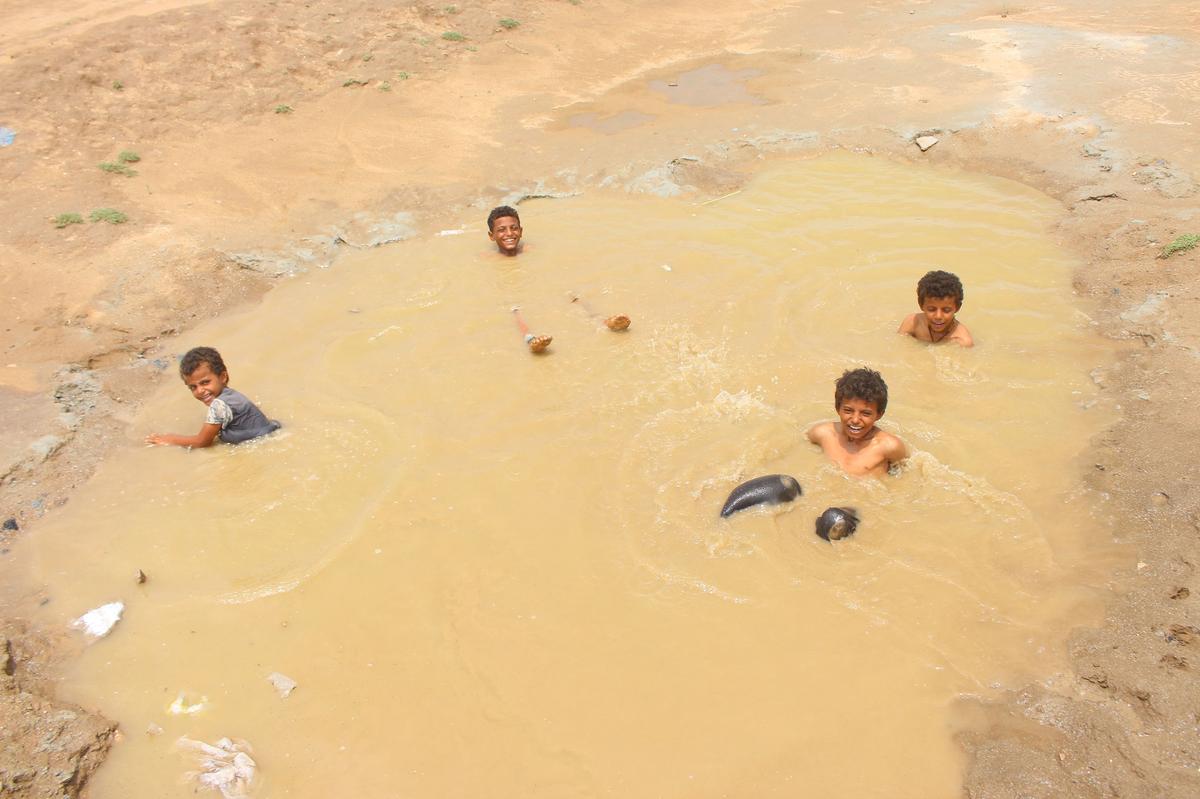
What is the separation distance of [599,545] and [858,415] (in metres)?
1.59

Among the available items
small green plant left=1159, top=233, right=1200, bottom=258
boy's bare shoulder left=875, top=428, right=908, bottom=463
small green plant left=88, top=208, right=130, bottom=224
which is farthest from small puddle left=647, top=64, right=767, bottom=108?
boy's bare shoulder left=875, top=428, right=908, bottom=463

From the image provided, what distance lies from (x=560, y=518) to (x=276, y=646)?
1.55m

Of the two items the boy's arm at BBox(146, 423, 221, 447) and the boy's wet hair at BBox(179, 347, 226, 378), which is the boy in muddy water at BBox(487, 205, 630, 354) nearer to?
the boy's wet hair at BBox(179, 347, 226, 378)

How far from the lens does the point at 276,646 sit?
12.0 ft

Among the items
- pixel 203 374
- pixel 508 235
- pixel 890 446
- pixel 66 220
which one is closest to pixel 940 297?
pixel 890 446


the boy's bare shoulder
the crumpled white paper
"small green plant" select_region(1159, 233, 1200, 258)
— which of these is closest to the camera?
the crumpled white paper

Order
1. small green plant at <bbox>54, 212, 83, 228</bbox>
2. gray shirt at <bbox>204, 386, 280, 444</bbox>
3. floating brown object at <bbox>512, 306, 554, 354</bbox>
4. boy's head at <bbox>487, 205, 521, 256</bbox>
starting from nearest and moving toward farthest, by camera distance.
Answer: gray shirt at <bbox>204, 386, 280, 444</bbox> < floating brown object at <bbox>512, 306, 554, 354</bbox> < boy's head at <bbox>487, 205, 521, 256</bbox> < small green plant at <bbox>54, 212, 83, 228</bbox>

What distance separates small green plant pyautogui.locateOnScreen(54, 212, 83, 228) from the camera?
730cm

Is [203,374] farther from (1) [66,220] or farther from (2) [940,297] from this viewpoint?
(2) [940,297]

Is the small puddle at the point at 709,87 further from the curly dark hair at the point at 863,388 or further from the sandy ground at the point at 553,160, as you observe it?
the curly dark hair at the point at 863,388

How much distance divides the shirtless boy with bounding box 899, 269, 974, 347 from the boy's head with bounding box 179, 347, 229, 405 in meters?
4.79

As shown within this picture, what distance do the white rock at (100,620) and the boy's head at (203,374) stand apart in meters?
1.51

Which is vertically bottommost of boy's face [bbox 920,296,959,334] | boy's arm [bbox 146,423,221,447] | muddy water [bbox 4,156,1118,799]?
muddy water [bbox 4,156,1118,799]

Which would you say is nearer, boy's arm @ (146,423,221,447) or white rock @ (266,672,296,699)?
white rock @ (266,672,296,699)
